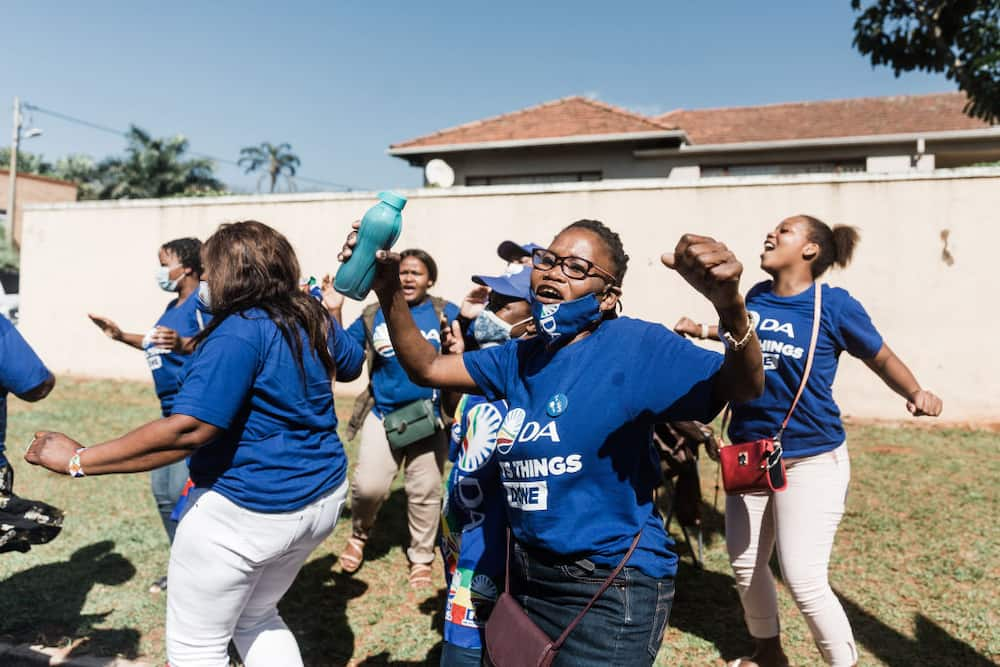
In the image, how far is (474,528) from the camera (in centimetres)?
246

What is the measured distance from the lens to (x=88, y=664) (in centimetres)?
340

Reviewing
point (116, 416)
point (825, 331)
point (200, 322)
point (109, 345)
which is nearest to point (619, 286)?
point (825, 331)

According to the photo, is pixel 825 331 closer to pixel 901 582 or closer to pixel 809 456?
pixel 809 456

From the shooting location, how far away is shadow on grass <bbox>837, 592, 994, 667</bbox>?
11.8ft

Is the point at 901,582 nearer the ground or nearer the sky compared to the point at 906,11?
nearer the ground

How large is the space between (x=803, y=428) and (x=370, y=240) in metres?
2.21

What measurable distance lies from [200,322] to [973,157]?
1697 cm

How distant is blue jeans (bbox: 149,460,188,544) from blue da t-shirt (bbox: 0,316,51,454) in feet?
3.47

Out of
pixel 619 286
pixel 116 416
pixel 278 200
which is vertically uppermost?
pixel 278 200

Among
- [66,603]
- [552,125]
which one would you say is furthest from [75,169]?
[66,603]

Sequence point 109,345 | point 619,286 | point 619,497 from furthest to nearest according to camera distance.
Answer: point 109,345, point 619,286, point 619,497

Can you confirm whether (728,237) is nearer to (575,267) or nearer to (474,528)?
(474,528)

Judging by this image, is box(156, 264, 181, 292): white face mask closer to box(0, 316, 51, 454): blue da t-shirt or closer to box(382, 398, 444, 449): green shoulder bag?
box(0, 316, 51, 454): blue da t-shirt

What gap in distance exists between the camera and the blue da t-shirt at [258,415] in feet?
7.54
